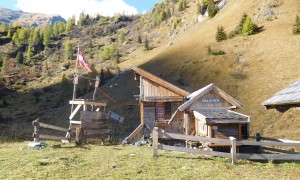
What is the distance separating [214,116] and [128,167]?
9876 mm

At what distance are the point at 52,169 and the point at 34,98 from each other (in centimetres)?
8267

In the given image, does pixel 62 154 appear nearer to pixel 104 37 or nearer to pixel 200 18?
pixel 200 18

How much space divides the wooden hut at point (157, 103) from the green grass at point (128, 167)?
38.7ft

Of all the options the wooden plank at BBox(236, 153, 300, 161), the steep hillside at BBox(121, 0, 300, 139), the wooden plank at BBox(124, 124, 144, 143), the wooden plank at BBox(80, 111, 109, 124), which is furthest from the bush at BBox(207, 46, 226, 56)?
the wooden plank at BBox(236, 153, 300, 161)

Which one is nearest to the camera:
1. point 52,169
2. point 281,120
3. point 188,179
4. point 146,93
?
point 188,179

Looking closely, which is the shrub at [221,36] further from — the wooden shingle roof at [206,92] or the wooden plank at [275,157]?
the wooden plank at [275,157]

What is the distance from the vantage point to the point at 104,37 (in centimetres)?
19825

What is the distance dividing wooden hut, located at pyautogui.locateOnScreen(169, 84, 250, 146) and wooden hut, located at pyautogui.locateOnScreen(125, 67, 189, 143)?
321 cm

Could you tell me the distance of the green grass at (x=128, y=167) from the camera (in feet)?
46.1

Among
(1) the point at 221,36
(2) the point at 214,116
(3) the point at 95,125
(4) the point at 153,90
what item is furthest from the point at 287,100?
(1) the point at 221,36

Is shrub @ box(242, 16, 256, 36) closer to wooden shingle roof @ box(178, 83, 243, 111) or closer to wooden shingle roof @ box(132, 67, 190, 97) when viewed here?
wooden shingle roof @ box(132, 67, 190, 97)

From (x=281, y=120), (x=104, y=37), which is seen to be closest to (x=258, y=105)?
(x=281, y=120)

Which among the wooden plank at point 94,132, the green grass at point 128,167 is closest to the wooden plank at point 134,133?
the wooden plank at point 94,132

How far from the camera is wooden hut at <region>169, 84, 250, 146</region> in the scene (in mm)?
23500
